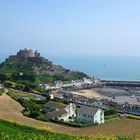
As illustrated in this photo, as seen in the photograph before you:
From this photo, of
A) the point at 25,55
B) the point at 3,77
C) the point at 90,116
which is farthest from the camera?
the point at 25,55

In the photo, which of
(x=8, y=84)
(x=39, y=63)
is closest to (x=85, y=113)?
(x=8, y=84)

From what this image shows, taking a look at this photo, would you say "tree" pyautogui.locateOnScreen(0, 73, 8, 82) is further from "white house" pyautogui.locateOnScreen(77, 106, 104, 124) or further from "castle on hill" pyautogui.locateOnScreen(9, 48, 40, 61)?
"white house" pyautogui.locateOnScreen(77, 106, 104, 124)

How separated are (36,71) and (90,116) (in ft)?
178

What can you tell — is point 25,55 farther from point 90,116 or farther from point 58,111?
point 90,116

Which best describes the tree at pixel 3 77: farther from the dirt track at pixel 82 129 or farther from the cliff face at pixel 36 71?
the dirt track at pixel 82 129

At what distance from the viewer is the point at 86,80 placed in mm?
94500

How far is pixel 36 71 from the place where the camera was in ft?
295

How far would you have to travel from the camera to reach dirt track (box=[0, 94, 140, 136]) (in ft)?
92.6

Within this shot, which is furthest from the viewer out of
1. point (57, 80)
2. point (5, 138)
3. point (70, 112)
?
point (57, 80)

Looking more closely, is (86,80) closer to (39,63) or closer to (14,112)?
(39,63)

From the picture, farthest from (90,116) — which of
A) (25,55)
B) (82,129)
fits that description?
(25,55)

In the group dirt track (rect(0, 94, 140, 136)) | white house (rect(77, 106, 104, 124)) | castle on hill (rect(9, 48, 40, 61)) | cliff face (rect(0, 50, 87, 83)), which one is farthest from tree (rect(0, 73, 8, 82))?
white house (rect(77, 106, 104, 124))

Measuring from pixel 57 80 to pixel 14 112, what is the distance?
167ft

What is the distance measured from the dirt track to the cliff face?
122 ft
